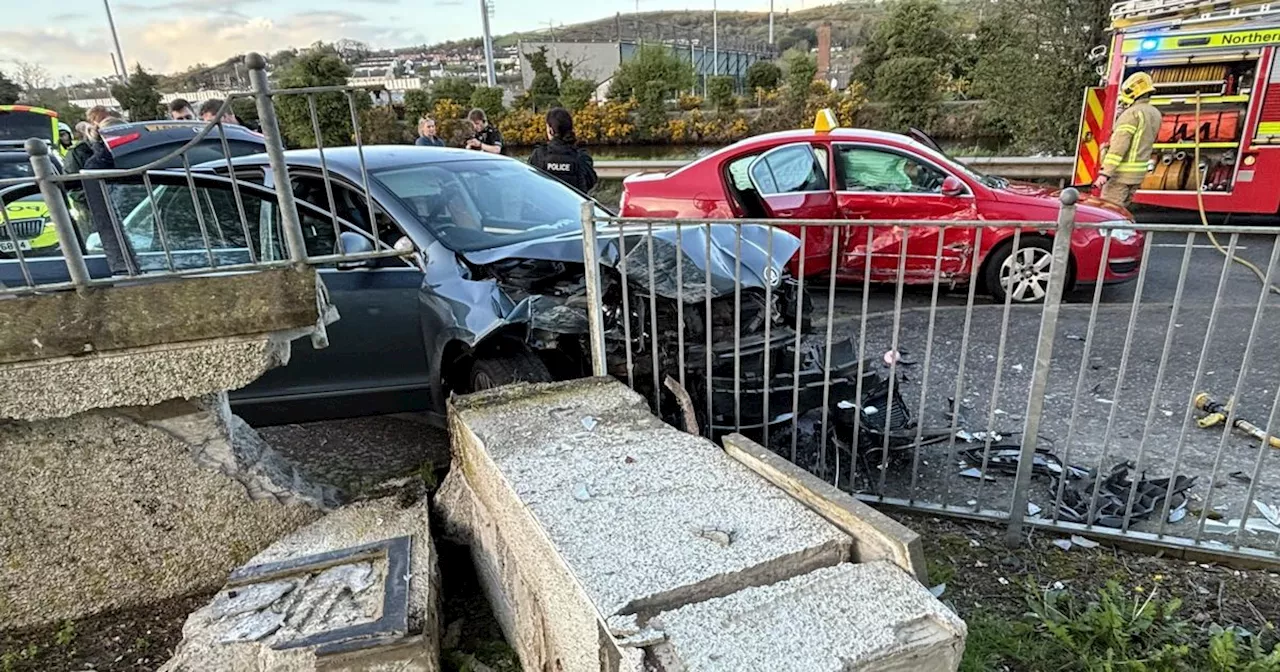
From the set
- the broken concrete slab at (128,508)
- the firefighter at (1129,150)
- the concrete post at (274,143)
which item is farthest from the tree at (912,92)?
the broken concrete slab at (128,508)

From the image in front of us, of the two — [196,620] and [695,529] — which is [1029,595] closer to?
[695,529]

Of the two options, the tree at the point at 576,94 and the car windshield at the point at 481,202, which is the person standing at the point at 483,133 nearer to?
the car windshield at the point at 481,202

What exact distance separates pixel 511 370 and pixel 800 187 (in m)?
3.54

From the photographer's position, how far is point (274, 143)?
2.48 m

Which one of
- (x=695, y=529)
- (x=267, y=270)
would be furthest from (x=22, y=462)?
(x=695, y=529)

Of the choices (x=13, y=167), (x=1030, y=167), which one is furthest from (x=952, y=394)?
(x=13, y=167)

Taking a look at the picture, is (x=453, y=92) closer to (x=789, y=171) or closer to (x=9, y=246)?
(x=789, y=171)

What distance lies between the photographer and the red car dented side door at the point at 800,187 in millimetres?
5984

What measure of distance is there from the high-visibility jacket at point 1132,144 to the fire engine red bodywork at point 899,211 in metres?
1.35

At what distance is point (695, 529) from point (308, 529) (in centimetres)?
168

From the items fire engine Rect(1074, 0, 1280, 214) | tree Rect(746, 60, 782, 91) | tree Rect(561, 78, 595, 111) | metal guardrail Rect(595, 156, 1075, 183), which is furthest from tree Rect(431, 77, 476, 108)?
fire engine Rect(1074, 0, 1280, 214)

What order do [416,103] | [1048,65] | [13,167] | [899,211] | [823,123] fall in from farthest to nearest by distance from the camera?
[416,103], [1048,65], [13,167], [823,123], [899,211]

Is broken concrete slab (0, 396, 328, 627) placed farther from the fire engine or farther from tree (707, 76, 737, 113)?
tree (707, 76, 737, 113)

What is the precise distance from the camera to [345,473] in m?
3.72
